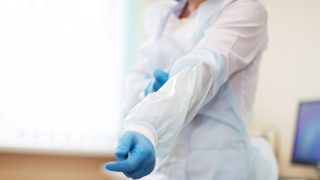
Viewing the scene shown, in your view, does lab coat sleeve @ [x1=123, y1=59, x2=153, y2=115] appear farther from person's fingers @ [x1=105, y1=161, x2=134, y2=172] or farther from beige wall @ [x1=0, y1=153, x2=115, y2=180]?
beige wall @ [x1=0, y1=153, x2=115, y2=180]

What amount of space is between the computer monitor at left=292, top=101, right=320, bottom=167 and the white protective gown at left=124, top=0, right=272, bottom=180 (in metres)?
0.82

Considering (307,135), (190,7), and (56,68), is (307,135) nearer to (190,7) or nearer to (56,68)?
(190,7)

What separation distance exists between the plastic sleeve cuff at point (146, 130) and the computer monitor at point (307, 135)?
1.23 meters

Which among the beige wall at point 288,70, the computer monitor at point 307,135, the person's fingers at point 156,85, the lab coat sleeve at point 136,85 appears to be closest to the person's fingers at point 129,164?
the person's fingers at point 156,85

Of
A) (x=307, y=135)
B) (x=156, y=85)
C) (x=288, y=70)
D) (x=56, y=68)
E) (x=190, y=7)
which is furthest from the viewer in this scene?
(x=56, y=68)

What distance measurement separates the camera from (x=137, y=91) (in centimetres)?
93

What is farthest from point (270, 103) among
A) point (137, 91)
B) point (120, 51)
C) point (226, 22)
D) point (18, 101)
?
point (18, 101)

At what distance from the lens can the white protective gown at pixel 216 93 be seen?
0.61 meters

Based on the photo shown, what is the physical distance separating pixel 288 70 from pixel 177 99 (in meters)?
1.04

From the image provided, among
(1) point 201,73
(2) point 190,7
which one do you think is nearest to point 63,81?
(2) point 190,7

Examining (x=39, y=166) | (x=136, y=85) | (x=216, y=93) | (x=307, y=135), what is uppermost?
(x=216, y=93)

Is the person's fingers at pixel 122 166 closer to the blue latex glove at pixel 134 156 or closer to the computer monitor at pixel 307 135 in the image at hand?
the blue latex glove at pixel 134 156

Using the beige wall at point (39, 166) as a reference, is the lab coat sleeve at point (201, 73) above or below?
above

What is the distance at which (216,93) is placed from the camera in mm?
739
